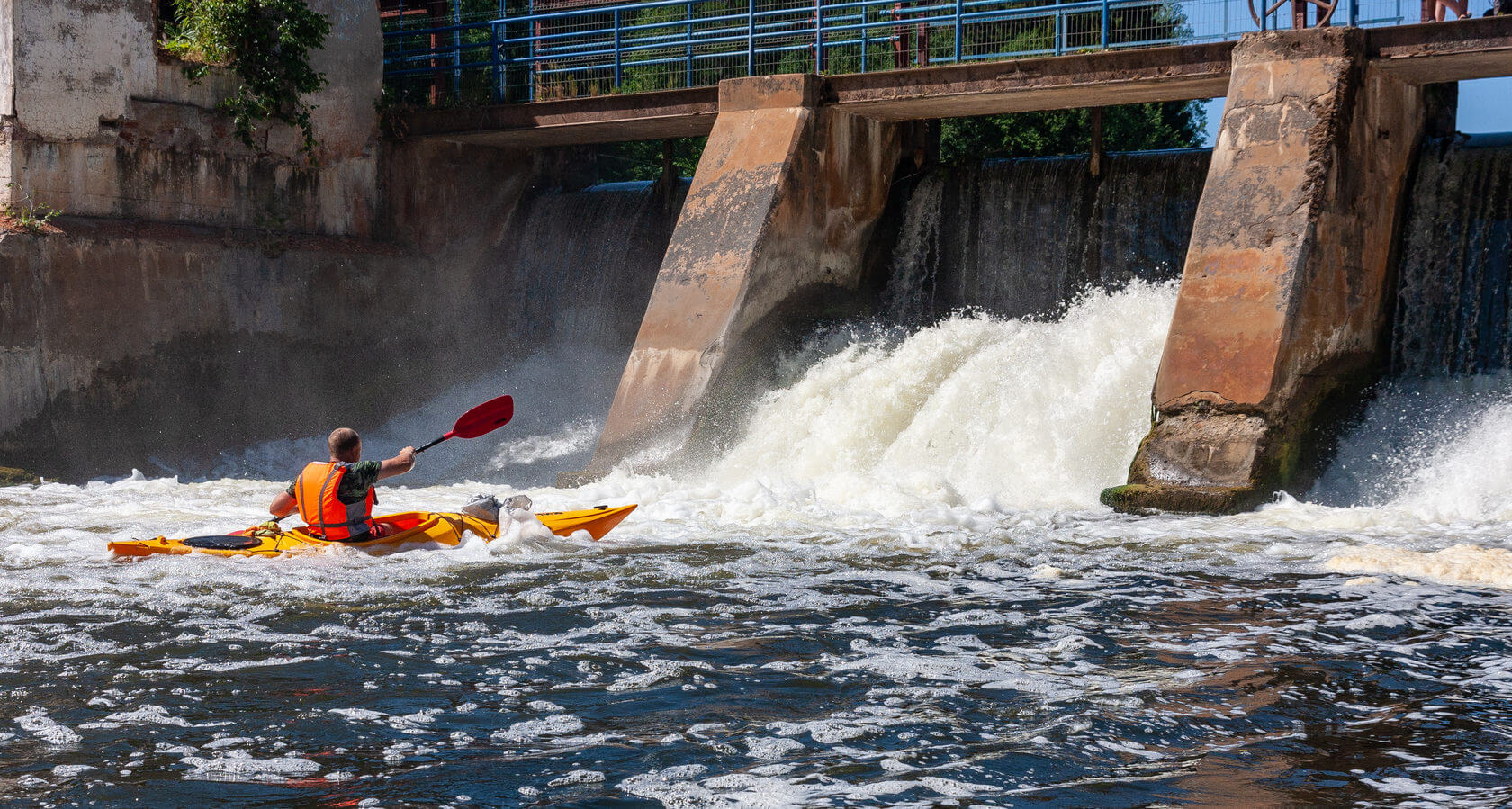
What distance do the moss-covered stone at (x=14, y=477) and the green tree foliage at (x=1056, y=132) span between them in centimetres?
1812

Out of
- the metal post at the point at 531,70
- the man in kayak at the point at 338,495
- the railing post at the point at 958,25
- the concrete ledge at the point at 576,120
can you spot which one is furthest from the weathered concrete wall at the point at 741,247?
the man in kayak at the point at 338,495

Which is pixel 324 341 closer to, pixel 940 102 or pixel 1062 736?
pixel 940 102

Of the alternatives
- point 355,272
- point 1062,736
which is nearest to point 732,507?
point 1062,736

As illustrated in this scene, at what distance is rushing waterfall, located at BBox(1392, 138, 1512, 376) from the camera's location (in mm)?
11641

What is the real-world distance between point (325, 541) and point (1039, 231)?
28.7 ft

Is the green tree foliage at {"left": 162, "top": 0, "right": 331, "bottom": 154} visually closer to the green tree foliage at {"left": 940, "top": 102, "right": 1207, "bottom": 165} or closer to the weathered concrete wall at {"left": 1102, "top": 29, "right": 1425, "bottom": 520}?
the weathered concrete wall at {"left": 1102, "top": 29, "right": 1425, "bottom": 520}

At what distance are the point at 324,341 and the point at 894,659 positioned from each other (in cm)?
1146

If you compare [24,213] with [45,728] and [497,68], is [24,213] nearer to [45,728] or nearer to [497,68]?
[497,68]

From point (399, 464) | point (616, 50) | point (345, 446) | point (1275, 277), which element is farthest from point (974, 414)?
point (616, 50)

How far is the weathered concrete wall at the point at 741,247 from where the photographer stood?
12.7 metres

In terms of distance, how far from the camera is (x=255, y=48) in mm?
14898

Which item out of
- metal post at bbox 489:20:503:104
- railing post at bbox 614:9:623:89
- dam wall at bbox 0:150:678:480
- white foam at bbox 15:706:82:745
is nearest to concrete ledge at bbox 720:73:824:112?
railing post at bbox 614:9:623:89

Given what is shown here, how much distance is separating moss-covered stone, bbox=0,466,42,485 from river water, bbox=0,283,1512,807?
1.51 metres

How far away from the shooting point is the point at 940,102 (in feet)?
44.5
